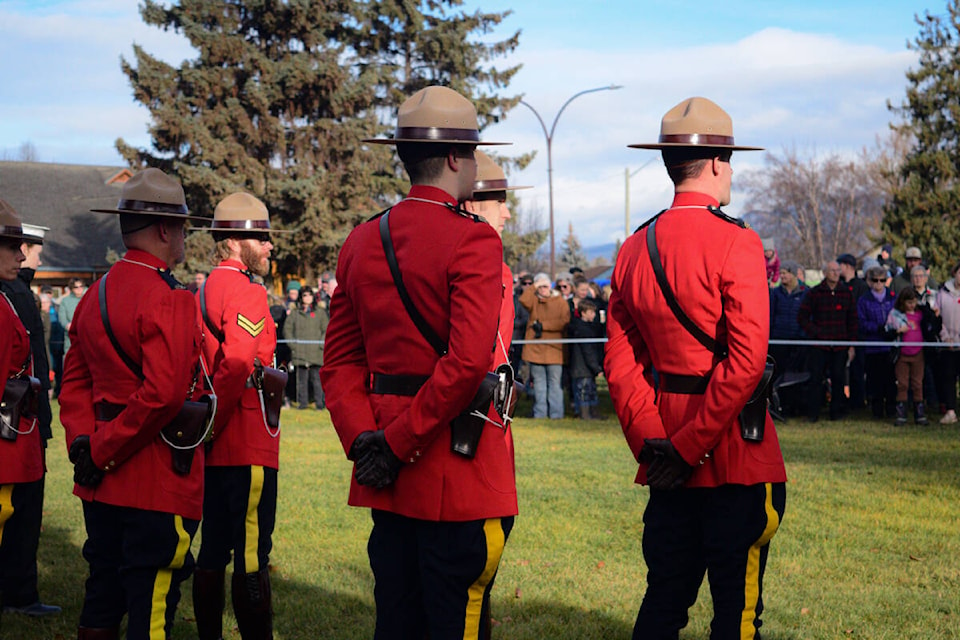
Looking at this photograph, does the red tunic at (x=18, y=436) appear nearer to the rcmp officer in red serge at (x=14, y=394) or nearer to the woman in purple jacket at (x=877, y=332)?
the rcmp officer in red serge at (x=14, y=394)

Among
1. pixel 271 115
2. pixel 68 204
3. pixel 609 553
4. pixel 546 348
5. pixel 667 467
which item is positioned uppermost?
pixel 271 115

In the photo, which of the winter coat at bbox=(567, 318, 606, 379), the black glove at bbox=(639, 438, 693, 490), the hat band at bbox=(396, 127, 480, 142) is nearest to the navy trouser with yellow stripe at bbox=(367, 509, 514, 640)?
the black glove at bbox=(639, 438, 693, 490)

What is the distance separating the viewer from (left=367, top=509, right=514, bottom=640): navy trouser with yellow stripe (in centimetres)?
336

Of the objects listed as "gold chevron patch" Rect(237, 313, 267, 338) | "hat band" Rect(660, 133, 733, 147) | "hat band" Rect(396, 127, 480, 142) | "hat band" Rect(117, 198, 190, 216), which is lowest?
"gold chevron patch" Rect(237, 313, 267, 338)

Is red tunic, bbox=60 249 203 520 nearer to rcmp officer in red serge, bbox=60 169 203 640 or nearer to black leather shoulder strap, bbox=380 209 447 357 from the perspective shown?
rcmp officer in red serge, bbox=60 169 203 640

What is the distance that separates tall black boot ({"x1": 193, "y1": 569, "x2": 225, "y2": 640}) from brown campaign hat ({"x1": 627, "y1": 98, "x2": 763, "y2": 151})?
3119 millimetres

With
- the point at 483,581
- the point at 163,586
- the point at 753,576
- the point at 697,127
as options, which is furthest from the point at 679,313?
the point at 163,586

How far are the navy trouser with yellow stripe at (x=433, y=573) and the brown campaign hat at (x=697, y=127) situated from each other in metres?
1.62

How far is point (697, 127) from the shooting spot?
4.03 m

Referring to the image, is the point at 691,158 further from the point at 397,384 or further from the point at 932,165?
the point at 932,165

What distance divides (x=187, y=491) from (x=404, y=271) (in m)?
1.54

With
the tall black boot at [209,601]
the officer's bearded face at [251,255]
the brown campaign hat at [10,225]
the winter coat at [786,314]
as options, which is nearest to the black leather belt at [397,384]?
the officer's bearded face at [251,255]

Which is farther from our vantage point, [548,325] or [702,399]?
[548,325]

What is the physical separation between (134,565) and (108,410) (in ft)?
2.09
